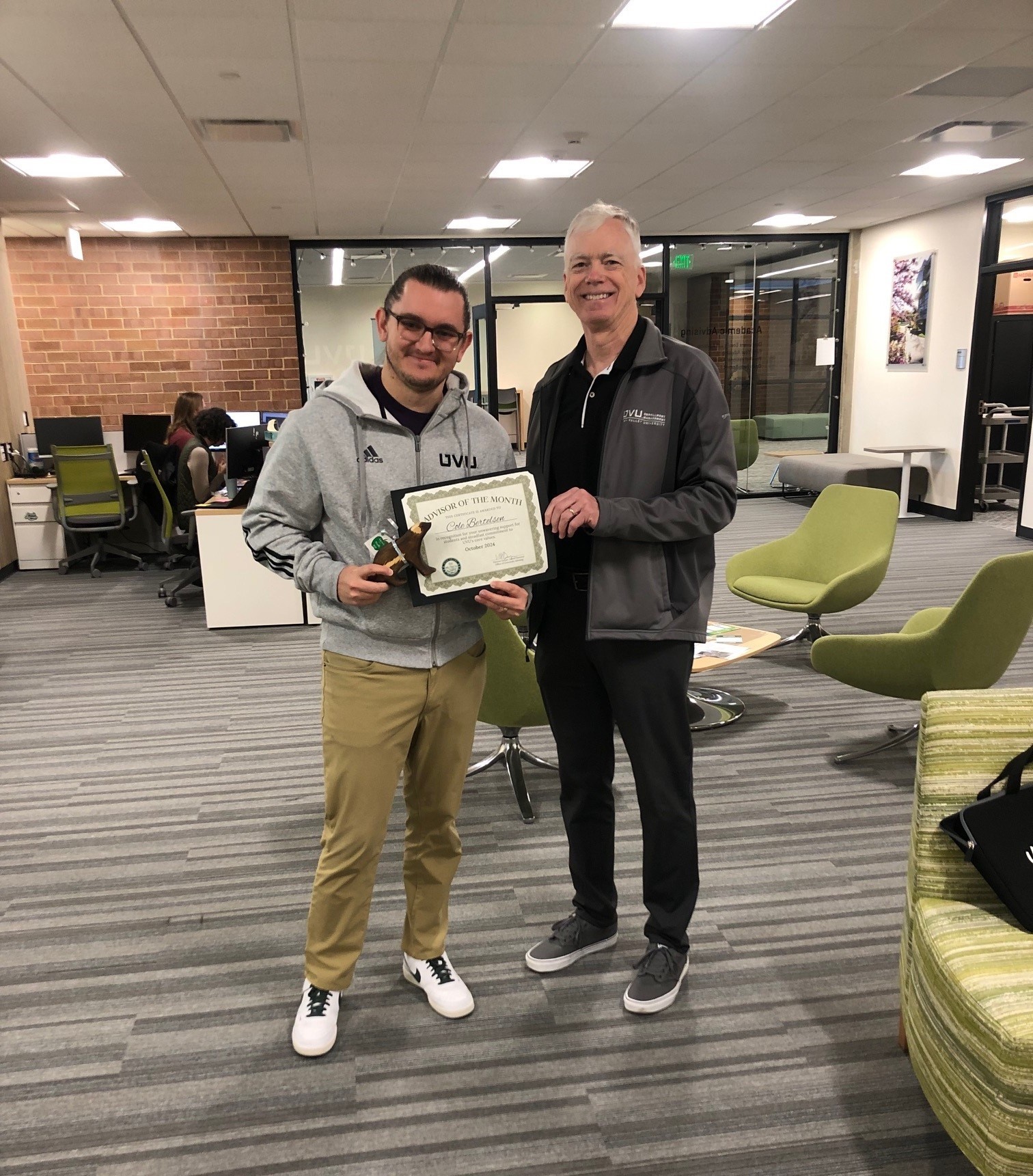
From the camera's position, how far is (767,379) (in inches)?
419

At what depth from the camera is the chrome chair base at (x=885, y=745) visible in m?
3.46

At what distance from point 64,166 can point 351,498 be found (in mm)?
5587

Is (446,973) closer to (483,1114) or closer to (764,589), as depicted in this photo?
(483,1114)

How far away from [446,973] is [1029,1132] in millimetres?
1238

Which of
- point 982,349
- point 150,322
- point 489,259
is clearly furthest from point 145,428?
point 982,349

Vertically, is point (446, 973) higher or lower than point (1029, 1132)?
lower

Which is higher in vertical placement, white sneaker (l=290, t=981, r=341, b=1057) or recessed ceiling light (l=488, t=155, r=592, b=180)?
recessed ceiling light (l=488, t=155, r=592, b=180)

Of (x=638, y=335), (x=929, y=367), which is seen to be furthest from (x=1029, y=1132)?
(x=929, y=367)

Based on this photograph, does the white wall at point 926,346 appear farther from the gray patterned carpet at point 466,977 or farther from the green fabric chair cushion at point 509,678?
the green fabric chair cushion at point 509,678

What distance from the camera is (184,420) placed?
7.07m

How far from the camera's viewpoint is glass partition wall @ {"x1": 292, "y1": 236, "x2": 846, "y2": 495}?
32.1 feet

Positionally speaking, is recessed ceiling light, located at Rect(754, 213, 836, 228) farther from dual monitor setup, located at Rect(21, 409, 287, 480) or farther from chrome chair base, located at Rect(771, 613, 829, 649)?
chrome chair base, located at Rect(771, 613, 829, 649)

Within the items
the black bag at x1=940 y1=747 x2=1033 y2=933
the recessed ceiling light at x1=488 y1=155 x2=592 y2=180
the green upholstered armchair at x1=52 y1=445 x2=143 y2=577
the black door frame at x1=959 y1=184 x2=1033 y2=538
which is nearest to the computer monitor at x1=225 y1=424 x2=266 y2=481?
the green upholstered armchair at x1=52 y1=445 x2=143 y2=577

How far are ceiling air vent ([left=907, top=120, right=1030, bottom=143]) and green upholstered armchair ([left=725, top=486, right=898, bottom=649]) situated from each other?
2728 mm
